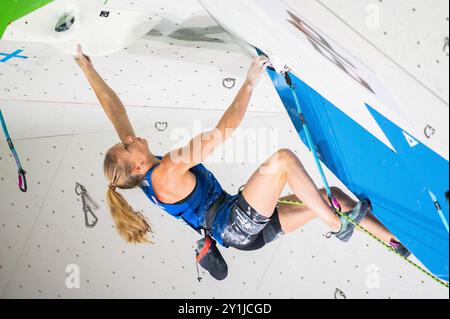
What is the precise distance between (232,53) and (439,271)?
965 millimetres

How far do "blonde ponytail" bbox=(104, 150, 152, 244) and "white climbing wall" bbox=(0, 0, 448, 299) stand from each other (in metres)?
0.04

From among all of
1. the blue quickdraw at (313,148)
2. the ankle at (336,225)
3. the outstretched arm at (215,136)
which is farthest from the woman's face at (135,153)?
the ankle at (336,225)

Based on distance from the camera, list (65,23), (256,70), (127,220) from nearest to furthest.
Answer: (65,23) → (256,70) → (127,220)

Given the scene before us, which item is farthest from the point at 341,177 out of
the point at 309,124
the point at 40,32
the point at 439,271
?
the point at 40,32

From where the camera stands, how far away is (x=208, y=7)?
2104 millimetres

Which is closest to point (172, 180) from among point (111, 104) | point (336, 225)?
point (111, 104)

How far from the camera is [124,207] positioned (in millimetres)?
2764

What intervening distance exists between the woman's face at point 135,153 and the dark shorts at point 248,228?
0.35m

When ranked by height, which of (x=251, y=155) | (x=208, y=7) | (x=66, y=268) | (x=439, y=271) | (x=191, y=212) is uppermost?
(x=208, y=7)

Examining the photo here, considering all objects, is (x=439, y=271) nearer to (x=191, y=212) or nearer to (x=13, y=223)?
(x=191, y=212)

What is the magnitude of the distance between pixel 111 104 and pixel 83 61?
0.26 meters

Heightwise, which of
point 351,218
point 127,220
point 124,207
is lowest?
point 127,220

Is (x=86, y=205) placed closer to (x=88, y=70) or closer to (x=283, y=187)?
(x=88, y=70)

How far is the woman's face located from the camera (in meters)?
2.50
